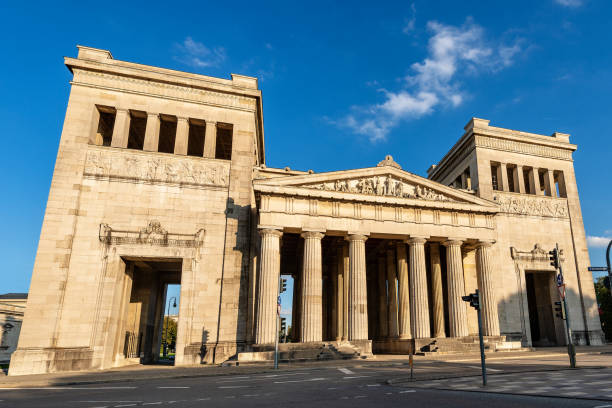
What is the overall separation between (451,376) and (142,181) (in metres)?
25.4

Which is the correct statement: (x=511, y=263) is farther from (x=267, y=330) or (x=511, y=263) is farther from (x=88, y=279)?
(x=88, y=279)

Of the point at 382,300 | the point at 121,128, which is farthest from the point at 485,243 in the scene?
the point at 121,128

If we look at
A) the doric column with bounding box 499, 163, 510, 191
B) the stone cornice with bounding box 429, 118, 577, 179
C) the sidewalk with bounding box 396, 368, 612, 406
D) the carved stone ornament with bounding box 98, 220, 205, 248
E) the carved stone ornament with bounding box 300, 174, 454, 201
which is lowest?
the sidewalk with bounding box 396, 368, 612, 406

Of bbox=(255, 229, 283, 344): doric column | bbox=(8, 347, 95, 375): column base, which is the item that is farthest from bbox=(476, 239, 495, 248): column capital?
bbox=(8, 347, 95, 375): column base

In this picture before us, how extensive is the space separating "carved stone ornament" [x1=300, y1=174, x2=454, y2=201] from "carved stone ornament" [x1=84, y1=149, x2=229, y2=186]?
8474 millimetres

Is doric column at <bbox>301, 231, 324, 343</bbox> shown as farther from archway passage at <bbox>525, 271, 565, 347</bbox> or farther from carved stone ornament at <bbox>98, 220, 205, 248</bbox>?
archway passage at <bbox>525, 271, 565, 347</bbox>

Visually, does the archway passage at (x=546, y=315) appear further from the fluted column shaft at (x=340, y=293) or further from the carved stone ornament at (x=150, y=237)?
the carved stone ornament at (x=150, y=237)

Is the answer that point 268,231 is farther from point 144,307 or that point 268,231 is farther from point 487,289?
point 487,289

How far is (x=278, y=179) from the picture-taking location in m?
28.7

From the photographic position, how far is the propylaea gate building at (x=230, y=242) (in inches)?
1068

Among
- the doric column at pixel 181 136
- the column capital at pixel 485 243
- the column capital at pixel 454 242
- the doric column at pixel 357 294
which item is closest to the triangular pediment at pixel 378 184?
the column capital at pixel 485 243

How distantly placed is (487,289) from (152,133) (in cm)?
3048

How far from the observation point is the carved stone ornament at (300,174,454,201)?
3034 cm

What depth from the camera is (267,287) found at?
26.9 m
